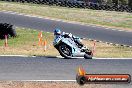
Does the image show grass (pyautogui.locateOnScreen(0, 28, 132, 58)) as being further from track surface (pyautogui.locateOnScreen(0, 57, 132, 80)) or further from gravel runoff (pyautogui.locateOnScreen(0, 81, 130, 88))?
gravel runoff (pyautogui.locateOnScreen(0, 81, 130, 88))

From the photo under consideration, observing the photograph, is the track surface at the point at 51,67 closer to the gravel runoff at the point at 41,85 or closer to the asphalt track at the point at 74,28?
the gravel runoff at the point at 41,85

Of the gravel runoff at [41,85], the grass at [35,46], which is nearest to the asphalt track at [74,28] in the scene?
the grass at [35,46]

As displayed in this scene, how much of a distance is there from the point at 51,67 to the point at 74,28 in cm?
1876

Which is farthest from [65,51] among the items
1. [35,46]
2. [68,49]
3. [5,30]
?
[5,30]

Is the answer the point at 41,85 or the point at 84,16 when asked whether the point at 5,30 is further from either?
the point at 84,16

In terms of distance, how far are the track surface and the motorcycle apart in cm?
62

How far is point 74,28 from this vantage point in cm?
3700

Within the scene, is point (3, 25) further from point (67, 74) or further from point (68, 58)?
point (67, 74)

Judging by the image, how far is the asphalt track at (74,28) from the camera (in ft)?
108

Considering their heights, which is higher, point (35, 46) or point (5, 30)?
point (5, 30)

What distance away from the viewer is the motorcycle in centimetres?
2112

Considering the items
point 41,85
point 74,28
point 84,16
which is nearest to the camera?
point 41,85

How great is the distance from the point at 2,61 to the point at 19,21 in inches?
780

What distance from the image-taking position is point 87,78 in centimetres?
1075
